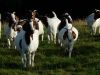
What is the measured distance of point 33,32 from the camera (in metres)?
17.8

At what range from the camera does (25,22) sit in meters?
18.2

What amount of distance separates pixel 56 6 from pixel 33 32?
2491 centimetres

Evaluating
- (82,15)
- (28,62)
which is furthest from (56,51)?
(82,15)

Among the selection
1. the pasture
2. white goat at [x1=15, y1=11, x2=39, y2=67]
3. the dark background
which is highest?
the dark background

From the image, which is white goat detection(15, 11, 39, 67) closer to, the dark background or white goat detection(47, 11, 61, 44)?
white goat detection(47, 11, 61, 44)

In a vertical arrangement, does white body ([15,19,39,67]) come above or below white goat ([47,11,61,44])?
below

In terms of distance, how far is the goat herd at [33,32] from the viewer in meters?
18.0

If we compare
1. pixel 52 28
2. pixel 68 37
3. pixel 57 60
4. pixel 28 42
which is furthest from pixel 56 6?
pixel 28 42

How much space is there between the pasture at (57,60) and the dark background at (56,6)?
687 inches

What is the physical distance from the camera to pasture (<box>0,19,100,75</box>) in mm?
17562

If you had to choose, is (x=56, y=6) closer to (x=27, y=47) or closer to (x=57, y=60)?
(x=57, y=60)

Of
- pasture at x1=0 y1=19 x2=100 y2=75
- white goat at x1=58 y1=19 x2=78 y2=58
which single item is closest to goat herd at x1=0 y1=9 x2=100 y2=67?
white goat at x1=58 y1=19 x2=78 y2=58

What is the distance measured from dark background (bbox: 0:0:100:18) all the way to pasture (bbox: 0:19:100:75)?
17459 millimetres

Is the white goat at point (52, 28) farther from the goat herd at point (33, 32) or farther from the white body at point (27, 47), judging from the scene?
the white body at point (27, 47)
